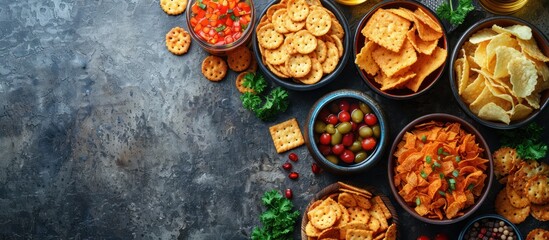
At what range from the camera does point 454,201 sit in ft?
12.5

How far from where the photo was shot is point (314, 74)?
3.97 m

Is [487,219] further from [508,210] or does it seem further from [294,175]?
[294,175]

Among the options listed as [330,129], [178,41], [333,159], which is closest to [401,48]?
[330,129]

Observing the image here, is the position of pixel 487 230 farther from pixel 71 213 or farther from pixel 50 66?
pixel 50 66

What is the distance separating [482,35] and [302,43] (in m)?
1.00

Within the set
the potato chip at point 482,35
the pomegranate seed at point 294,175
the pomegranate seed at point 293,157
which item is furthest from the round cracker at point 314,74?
the potato chip at point 482,35

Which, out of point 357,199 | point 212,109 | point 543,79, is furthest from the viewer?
point 212,109

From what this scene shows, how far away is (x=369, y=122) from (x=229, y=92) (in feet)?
2.90

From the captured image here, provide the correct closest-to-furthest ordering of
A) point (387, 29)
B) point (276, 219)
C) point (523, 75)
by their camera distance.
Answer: point (523, 75)
point (387, 29)
point (276, 219)

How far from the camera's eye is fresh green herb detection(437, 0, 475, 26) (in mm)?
3955

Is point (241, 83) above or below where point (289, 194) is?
above

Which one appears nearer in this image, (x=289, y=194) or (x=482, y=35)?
(x=482, y=35)

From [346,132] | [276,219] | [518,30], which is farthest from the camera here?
[276,219]

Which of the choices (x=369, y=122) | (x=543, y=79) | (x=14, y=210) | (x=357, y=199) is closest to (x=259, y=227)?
(x=357, y=199)
